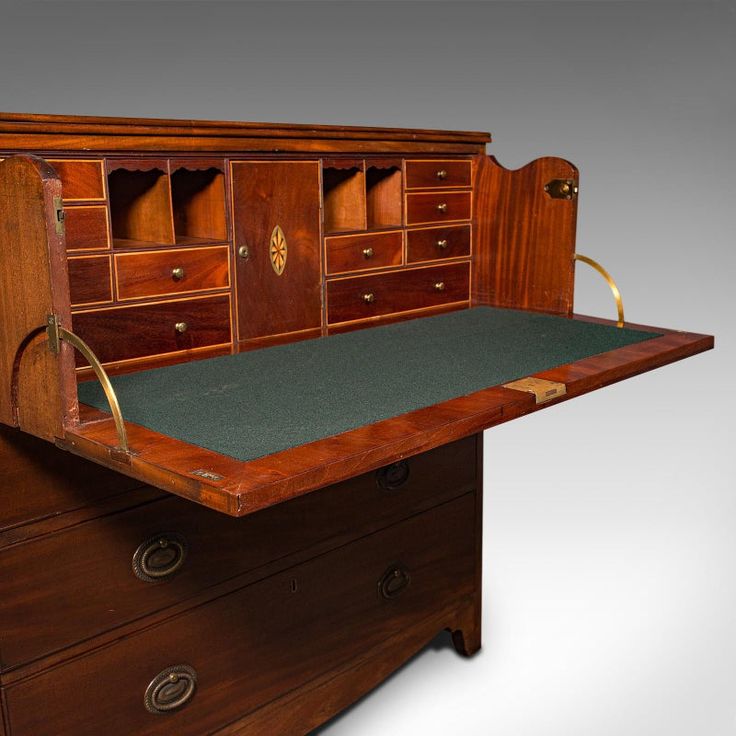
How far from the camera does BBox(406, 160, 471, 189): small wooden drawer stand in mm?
2881

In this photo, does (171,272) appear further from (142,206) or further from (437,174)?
(437,174)

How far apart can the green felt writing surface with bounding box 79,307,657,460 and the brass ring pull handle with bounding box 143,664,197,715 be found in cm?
68

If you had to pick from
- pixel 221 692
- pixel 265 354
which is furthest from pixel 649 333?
pixel 221 692

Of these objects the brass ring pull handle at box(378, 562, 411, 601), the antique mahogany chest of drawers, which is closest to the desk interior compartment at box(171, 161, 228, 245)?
the antique mahogany chest of drawers

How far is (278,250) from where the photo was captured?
2.54m

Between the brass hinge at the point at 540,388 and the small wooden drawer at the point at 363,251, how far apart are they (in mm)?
765

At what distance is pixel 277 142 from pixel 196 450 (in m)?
1.07

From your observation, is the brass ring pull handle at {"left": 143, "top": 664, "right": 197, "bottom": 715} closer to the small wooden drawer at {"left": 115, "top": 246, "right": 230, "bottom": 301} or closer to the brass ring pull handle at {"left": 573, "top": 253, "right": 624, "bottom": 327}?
the small wooden drawer at {"left": 115, "top": 246, "right": 230, "bottom": 301}

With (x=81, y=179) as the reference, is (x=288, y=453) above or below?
below

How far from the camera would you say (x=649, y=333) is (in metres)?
2.66

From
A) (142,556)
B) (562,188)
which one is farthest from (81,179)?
(562,188)

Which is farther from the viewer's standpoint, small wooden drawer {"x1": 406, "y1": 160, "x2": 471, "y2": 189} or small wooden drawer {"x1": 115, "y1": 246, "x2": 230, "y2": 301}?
small wooden drawer {"x1": 406, "y1": 160, "x2": 471, "y2": 189}

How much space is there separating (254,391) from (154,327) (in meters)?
0.38

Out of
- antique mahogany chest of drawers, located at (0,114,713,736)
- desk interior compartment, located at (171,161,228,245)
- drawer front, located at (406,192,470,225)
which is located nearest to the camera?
antique mahogany chest of drawers, located at (0,114,713,736)
